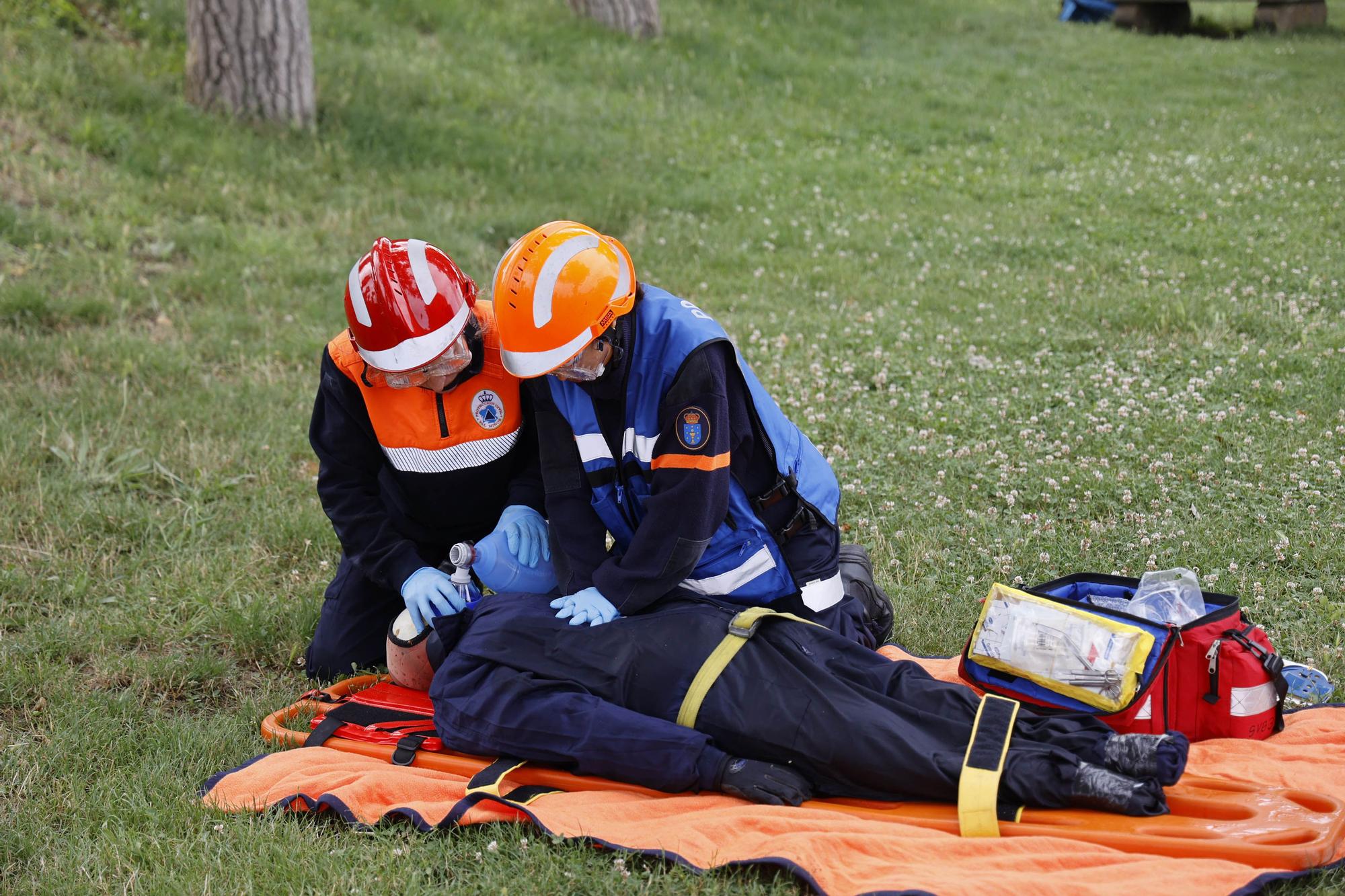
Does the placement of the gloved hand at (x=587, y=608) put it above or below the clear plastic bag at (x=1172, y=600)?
below

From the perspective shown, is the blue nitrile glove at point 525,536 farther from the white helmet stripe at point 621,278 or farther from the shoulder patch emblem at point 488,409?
the white helmet stripe at point 621,278

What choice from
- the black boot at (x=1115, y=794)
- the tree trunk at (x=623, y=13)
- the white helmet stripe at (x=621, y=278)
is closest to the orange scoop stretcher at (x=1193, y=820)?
the black boot at (x=1115, y=794)

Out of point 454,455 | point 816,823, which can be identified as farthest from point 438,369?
point 816,823

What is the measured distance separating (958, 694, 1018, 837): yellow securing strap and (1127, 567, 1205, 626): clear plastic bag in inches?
29.2

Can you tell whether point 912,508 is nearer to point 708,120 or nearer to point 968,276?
point 968,276

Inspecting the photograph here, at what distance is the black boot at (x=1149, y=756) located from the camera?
10.8ft

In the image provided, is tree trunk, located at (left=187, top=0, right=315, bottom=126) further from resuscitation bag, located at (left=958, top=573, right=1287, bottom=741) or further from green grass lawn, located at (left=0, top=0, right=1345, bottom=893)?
resuscitation bag, located at (left=958, top=573, right=1287, bottom=741)

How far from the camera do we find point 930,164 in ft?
37.5

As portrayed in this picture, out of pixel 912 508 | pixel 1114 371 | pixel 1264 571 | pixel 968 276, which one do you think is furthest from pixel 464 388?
pixel 968 276

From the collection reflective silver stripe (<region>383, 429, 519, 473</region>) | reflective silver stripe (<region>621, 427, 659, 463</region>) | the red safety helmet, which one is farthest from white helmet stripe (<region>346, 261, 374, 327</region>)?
reflective silver stripe (<region>621, 427, 659, 463</region>)

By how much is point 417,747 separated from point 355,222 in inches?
253

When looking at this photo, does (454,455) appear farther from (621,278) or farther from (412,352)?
(621,278)

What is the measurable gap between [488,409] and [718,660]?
4.80ft

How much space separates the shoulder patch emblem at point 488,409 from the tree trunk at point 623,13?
1089cm
